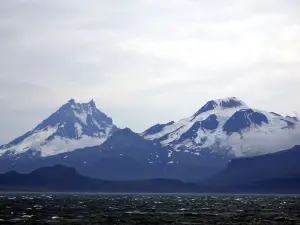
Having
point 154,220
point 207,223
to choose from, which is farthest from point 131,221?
point 207,223

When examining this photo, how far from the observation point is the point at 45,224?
135500 mm

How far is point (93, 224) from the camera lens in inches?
5364

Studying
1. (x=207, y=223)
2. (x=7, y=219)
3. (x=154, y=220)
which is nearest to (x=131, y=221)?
(x=154, y=220)

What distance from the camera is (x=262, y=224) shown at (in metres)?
139

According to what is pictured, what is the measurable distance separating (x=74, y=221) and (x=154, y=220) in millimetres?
19338

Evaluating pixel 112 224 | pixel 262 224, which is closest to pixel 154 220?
pixel 112 224

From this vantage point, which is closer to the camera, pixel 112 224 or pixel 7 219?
pixel 112 224

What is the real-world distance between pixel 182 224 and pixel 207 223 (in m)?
6.19

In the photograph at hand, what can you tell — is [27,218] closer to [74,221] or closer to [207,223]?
[74,221]

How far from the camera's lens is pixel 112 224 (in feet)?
449

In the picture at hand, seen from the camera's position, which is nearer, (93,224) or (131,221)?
(93,224)

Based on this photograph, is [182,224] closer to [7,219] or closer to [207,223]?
[207,223]

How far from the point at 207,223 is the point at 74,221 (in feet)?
97.8

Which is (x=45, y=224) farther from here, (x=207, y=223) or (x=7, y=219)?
(x=207, y=223)
